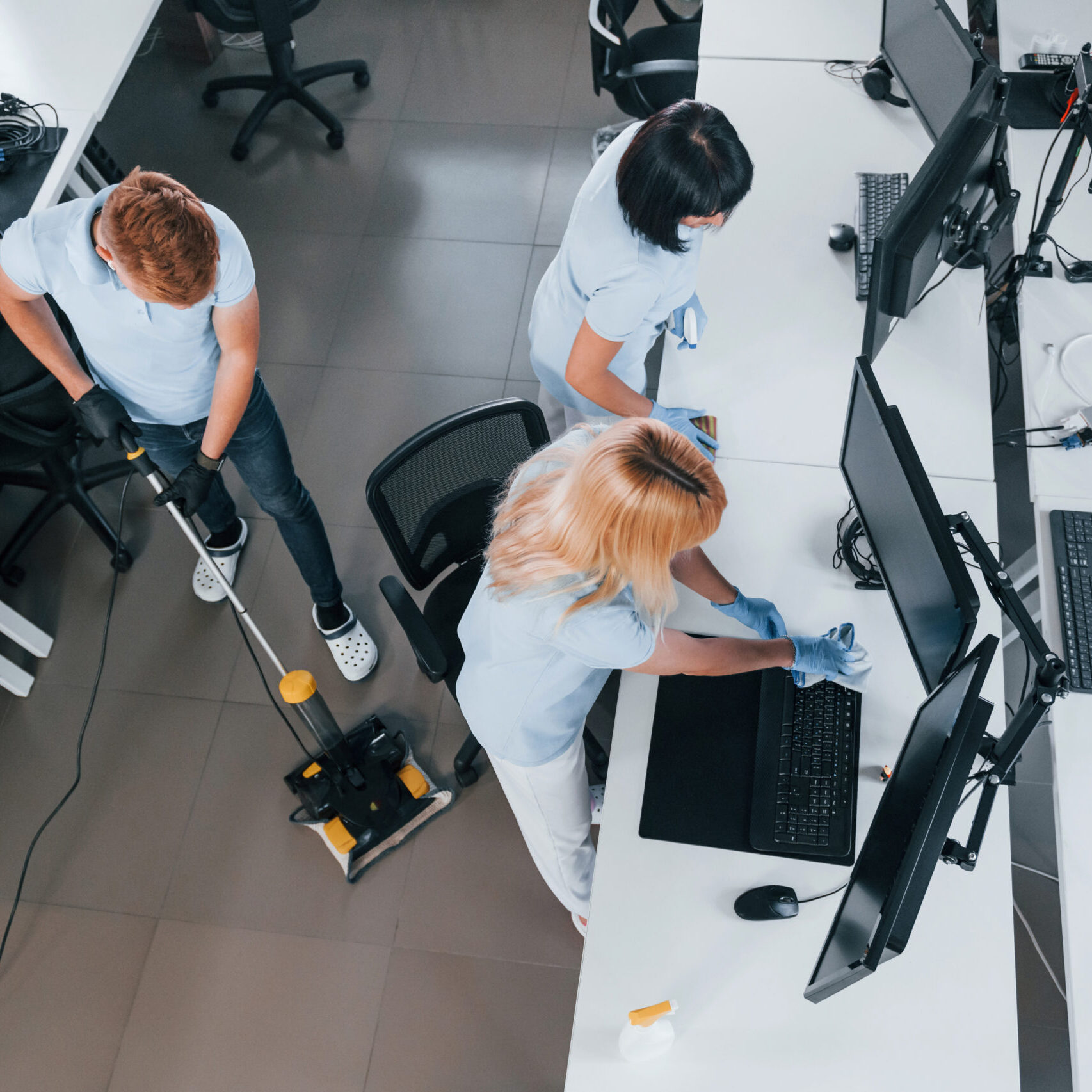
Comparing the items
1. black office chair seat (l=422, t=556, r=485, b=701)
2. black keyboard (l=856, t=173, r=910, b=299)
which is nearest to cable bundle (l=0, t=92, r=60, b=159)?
black office chair seat (l=422, t=556, r=485, b=701)

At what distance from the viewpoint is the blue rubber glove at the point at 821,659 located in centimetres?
171

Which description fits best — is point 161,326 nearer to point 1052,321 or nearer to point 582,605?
point 582,605

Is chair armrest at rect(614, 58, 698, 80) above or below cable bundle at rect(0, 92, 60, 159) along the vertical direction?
below

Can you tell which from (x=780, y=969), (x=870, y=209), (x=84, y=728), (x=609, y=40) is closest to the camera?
(x=780, y=969)

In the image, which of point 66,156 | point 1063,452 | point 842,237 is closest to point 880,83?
point 842,237

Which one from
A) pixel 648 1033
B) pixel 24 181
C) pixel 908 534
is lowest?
pixel 648 1033

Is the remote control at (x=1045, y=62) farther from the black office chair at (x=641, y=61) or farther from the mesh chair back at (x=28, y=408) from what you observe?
the mesh chair back at (x=28, y=408)

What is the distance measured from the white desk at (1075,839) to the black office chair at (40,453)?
7.73 ft

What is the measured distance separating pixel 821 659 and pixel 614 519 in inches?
24.0

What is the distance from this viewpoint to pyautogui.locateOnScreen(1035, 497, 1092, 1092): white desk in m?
1.53

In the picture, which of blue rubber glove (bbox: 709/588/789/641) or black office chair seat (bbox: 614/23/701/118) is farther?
black office chair seat (bbox: 614/23/701/118)

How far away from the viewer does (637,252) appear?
182cm

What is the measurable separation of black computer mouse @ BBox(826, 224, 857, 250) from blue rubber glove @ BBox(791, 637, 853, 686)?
1.12 meters

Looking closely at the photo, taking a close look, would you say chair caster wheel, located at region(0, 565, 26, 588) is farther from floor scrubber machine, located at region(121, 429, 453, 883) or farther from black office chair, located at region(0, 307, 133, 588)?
floor scrubber machine, located at region(121, 429, 453, 883)
